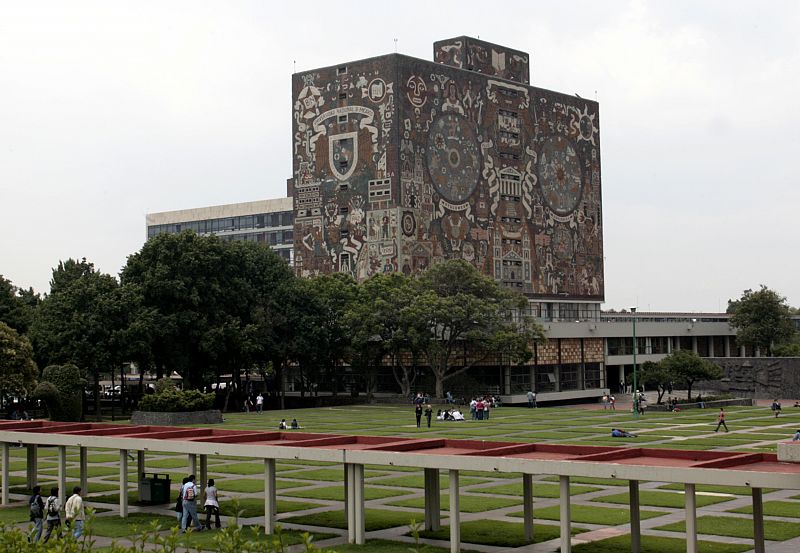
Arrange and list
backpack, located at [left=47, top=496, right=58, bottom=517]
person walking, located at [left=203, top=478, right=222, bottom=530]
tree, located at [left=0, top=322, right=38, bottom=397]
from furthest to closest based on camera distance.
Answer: tree, located at [left=0, top=322, right=38, bottom=397], person walking, located at [left=203, top=478, right=222, bottom=530], backpack, located at [left=47, top=496, right=58, bottom=517]

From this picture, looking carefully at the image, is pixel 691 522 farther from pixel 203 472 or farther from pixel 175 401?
pixel 175 401

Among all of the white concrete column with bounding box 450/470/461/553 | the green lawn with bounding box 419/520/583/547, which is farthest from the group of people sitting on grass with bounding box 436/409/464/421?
the white concrete column with bounding box 450/470/461/553

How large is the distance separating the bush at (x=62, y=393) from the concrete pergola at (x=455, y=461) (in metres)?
14.1

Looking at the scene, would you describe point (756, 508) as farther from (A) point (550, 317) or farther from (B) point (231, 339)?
(A) point (550, 317)

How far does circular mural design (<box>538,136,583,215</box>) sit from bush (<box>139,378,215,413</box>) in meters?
54.0

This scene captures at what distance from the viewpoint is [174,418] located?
6606 centimetres

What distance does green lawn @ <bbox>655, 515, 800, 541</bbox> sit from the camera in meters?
28.5

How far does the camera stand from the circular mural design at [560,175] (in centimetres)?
11144

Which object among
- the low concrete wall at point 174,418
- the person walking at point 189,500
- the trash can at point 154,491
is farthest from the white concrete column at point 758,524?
the low concrete wall at point 174,418

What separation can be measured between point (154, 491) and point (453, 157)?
70436mm

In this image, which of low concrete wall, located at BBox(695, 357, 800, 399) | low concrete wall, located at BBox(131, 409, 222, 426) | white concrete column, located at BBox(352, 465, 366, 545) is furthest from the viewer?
low concrete wall, located at BBox(695, 357, 800, 399)

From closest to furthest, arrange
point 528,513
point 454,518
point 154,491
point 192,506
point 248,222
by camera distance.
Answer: point 454,518 < point 528,513 < point 192,506 < point 154,491 < point 248,222

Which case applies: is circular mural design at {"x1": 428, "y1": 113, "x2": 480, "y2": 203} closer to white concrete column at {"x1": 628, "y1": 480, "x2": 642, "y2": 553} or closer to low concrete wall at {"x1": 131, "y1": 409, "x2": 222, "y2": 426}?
low concrete wall at {"x1": 131, "y1": 409, "x2": 222, "y2": 426}

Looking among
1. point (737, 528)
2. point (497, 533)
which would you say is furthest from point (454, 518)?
point (737, 528)
